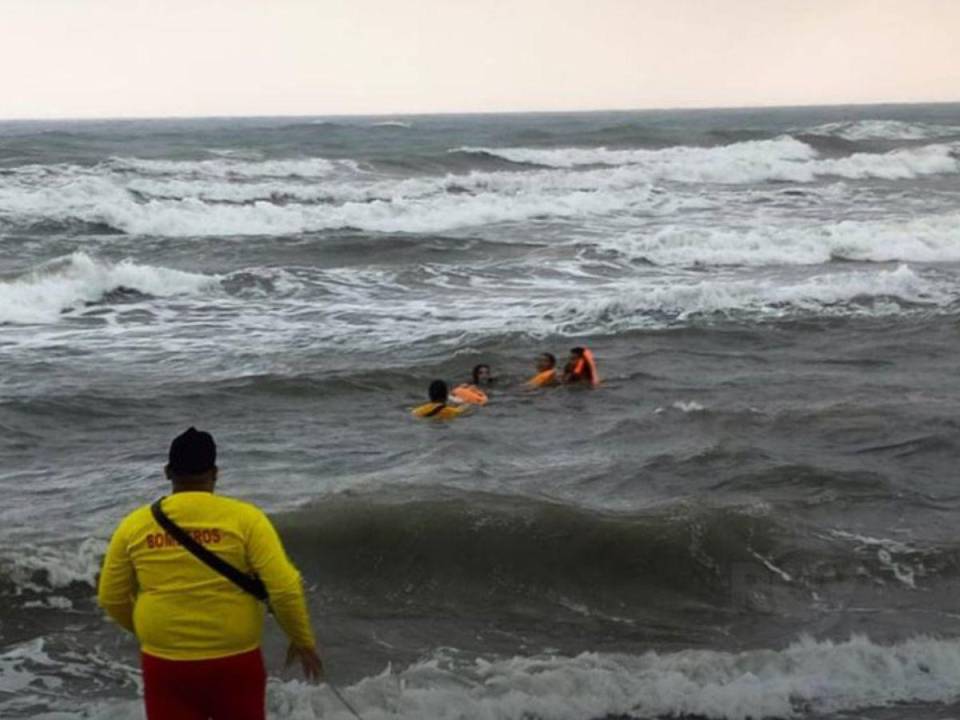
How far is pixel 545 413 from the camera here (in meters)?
13.6

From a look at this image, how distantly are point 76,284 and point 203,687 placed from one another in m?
17.9

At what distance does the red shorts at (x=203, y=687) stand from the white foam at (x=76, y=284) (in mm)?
15832

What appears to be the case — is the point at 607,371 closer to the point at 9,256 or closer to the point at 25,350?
the point at 25,350

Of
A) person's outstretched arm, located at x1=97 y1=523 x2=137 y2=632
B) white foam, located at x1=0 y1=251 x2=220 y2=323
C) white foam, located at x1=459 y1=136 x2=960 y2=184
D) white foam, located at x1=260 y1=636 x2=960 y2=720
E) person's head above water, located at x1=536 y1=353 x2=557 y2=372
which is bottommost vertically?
white foam, located at x1=459 y1=136 x2=960 y2=184

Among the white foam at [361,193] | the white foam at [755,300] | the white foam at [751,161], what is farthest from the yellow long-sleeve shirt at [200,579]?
the white foam at [751,161]

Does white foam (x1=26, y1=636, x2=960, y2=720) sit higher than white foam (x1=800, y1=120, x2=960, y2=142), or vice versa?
white foam (x1=26, y1=636, x2=960, y2=720)

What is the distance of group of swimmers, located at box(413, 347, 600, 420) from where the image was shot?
13.4 m

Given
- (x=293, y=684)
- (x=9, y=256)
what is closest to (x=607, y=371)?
(x=293, y=684)

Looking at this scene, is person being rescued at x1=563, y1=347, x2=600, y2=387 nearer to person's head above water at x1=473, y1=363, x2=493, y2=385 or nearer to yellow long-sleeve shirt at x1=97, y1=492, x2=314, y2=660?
person's head above water at x1=473, y1=363, x2=493, y2=385

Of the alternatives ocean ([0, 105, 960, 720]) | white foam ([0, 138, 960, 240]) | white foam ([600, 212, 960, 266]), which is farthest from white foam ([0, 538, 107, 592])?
white foam ([0, 138, 960, 240])

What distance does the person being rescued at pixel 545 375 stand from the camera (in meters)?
14.6

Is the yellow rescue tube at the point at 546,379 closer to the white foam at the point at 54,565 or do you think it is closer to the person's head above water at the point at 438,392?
the person's head above water at the point at 438,392

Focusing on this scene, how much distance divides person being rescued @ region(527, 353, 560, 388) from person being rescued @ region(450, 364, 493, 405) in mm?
454

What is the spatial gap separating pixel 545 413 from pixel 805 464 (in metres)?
3.09
